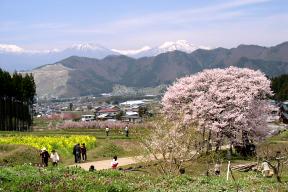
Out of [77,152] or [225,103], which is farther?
[225,103]

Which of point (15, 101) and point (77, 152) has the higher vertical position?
point (15, 101)

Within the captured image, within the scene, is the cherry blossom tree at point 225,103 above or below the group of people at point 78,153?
above

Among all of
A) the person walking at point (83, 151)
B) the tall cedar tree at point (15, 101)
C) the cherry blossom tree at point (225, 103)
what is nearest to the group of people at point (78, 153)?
the person walking at point (83, 151)

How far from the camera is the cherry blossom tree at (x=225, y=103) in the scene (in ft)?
149

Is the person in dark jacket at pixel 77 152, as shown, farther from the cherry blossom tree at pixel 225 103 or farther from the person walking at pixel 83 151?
the cherry blossom tree at pixel 225 103

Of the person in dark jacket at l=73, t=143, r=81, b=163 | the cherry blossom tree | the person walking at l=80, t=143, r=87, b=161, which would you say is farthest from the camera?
the cherry blossom tree

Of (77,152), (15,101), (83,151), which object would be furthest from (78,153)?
(15,101)

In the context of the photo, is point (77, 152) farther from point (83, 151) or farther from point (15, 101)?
point (15, 101)

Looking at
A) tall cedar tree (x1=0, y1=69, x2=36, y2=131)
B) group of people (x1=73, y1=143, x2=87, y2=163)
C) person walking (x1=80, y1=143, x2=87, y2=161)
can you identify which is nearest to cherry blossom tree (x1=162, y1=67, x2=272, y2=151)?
person walking (x1=80, y1=143, x2=87, y2=161)

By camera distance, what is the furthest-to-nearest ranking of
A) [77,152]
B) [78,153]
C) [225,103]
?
1. [225,103]
2. [78,153]
3. [77,152]

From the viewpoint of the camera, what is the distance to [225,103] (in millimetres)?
45844

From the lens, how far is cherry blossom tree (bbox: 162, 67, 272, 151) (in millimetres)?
45281

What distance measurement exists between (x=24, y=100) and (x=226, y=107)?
5281 cm

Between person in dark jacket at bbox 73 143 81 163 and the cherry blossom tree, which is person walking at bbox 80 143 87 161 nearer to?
person in dark jacket at bbox 73 143 81 163
